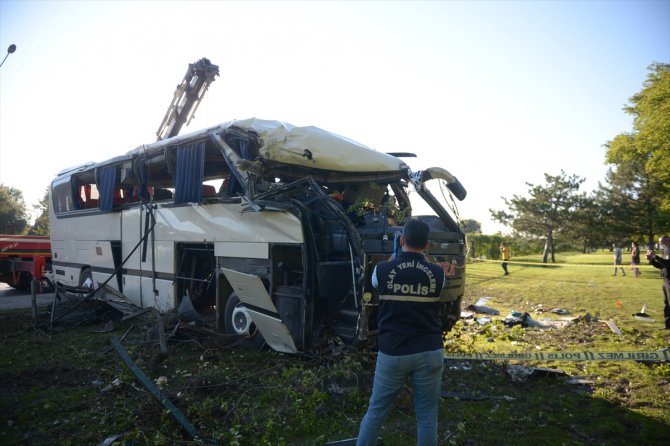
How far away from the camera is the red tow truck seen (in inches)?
527

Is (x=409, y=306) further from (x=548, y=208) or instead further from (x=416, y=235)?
(x=548, y=208)

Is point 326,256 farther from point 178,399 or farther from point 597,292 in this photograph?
point 597,292

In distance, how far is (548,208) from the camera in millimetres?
33531

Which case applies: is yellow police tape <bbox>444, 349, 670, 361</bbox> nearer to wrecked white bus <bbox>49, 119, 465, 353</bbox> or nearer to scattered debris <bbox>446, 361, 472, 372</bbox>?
scattered debris <bbox>446, 361, 472, 372</bbox>

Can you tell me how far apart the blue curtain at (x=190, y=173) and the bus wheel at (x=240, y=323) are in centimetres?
168

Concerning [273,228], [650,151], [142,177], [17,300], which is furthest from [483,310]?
[650,151]

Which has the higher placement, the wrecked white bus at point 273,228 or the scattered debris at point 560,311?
the wrecked white bus at point 273,228

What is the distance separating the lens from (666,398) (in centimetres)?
443

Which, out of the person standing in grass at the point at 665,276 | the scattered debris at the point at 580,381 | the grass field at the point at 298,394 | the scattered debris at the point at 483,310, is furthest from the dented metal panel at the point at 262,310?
the person standing in grass at the point at 665,276

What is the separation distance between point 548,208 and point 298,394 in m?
34.1

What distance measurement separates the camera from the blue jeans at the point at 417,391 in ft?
9.40

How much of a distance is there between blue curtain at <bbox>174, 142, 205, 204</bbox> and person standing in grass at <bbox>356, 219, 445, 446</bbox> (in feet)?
14.3

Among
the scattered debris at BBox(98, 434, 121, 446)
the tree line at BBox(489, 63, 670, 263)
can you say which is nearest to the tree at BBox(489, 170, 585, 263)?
the tree line at BBox(489, 63, 670, 263)

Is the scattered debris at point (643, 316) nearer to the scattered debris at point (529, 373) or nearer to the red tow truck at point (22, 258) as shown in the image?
the scattered debris at point (529, 373)
